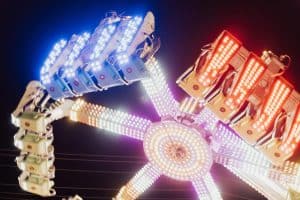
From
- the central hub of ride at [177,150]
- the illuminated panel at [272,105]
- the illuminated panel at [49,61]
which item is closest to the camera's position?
the illuminated panel at [272,105]

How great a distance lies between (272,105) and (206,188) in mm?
2245

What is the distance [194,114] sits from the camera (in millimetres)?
13609

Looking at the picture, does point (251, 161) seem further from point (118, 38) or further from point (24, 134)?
point (24, 134)

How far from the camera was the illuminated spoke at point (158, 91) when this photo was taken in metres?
13.7

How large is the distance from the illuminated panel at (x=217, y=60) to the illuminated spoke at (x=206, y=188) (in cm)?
206

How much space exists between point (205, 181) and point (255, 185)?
98 centimetres

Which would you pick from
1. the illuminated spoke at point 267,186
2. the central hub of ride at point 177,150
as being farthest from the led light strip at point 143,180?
the illuminated spoke at point 267,186

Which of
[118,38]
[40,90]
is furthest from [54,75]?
[118,38]

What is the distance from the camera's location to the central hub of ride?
13.4 m

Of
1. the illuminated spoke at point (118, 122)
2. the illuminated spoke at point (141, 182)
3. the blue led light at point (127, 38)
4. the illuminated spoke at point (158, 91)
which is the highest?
the blue led light at point (127, 38)

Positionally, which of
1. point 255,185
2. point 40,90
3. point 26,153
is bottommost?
point 255,185

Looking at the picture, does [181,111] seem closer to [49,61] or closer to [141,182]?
[141,182]

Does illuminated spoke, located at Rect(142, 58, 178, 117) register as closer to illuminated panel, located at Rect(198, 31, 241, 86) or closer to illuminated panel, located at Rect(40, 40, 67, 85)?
illuminated panel, located at Rect(198, 31, 241, 86)

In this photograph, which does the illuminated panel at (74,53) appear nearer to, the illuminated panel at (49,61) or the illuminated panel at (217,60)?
the illuminated panel at (49,61)
